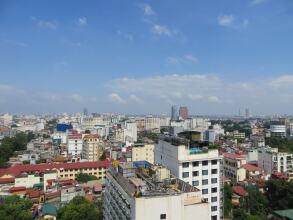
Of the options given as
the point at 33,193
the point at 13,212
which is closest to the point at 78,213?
the point at 13,212

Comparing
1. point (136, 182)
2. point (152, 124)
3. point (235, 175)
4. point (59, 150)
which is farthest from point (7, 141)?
point (152, 124)

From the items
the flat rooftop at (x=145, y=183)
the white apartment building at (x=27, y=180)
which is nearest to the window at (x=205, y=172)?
the flat rooftop at (x=145, y=183)

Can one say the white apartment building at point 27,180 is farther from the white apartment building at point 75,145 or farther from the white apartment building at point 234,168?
the white apartment building at point 234,168

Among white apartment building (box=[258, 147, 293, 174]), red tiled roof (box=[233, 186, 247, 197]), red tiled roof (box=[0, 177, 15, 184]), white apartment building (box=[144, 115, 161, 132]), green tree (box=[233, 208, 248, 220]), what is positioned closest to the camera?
green tree (box=[233, 208, 248, 220])

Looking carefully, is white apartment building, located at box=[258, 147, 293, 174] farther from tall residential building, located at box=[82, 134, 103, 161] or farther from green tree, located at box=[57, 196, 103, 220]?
green tree, located at box=[57, 196, 103, 220]

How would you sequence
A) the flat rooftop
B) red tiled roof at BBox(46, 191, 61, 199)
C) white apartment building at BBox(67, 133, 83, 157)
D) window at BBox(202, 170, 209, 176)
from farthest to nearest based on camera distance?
1. white apartment building at BBox(67, 133, 83, 157)
2. red tiled roof at BBox(46, 191, 61, 199)
3. window at BBox(202, 170, 209, 176)
4. the flat rooftop

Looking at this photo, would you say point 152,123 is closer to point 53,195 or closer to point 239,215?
point 53,195

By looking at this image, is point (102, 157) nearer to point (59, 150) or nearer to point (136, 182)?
point (59, 150)

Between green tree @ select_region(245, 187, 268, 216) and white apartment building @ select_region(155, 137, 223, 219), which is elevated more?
white apartment building @ select_region(155, 137, 223, 219)

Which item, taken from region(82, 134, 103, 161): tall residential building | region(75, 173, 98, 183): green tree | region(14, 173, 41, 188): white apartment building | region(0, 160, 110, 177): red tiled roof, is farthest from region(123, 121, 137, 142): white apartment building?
region(14, 173, 41, 188): white apartment building
